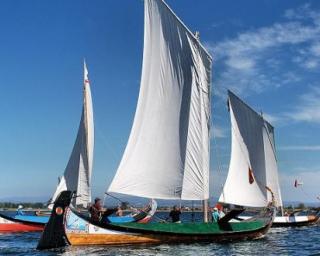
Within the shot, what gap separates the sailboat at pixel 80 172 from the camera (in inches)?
2093

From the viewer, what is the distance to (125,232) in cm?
3453

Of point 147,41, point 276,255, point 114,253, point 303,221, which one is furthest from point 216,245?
point 303,221

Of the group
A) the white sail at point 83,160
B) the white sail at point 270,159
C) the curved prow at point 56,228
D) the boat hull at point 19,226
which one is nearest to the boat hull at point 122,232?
the curved prow at point 56,228

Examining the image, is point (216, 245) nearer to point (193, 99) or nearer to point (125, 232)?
point (125, 232)

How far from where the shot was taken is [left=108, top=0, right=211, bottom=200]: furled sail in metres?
36.4

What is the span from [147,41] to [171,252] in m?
14.1

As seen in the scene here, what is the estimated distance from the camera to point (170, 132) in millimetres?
37250

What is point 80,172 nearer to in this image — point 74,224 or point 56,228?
point 74,224

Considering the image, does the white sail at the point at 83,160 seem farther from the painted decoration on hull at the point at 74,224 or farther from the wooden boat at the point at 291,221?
the wooden boat at the point at 291,221

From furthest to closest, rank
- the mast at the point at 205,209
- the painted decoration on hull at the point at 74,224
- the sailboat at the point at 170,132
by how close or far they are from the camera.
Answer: the mast at the point at 205,209 → the sailboat at the point at 170,132 → the painted decoration on hull at the point at 74,224

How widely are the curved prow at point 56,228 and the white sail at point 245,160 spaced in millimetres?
16927

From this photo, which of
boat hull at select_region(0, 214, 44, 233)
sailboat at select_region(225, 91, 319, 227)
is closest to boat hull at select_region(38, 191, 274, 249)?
sailboat at select_region(225, 91, 319, 227)

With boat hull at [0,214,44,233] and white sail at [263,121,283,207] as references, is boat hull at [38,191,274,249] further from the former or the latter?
boat hull at [0,214,44,233]

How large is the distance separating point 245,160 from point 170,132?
15124 mm
